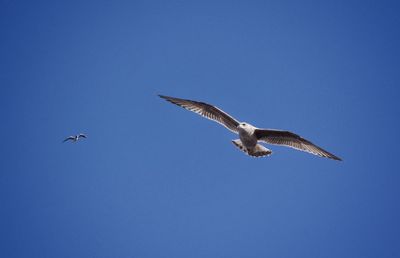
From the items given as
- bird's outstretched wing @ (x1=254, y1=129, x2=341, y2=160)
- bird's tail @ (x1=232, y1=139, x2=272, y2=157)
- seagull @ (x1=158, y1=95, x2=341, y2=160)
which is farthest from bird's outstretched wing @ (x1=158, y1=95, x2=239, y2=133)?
bird's outstretched wing @ (x1=254, y1=129, x2=341, y2=160)

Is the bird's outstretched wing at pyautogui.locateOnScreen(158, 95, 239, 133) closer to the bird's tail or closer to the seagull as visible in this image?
the seagull

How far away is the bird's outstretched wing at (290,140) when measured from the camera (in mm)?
18141

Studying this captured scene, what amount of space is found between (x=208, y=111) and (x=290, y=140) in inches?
132

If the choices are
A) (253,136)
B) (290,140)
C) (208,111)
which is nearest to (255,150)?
(253,136)

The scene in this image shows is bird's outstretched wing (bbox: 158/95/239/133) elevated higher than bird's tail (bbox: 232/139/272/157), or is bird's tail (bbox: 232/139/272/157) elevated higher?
bird's outstretched wing (bbox: 158/95/239/133)

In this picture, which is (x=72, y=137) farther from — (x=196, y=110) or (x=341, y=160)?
(x=341, y=160)

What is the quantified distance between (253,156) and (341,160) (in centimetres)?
319

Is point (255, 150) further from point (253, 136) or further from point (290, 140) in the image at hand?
point (290, 140)

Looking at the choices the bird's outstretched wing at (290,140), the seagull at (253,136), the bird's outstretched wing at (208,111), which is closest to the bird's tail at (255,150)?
the seagull at (253,136)

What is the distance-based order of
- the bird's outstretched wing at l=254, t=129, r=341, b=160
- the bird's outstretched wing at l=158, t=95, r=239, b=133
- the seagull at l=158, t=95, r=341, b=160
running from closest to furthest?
the seagull at l=158, t=95, r=341, b=160
the bird's outstretched wing at l=254, t=129, r=341, b=160
the bird's outstretched wing at l=158, t=95, r=239, b=133

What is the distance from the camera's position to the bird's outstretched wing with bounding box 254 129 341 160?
18.1m

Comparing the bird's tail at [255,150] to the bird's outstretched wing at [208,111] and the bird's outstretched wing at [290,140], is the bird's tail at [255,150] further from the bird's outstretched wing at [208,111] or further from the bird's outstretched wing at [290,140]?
the bird's outstretched wing at [208,111]

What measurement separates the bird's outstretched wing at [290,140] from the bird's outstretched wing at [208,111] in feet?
3.61

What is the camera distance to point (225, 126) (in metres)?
18.7
